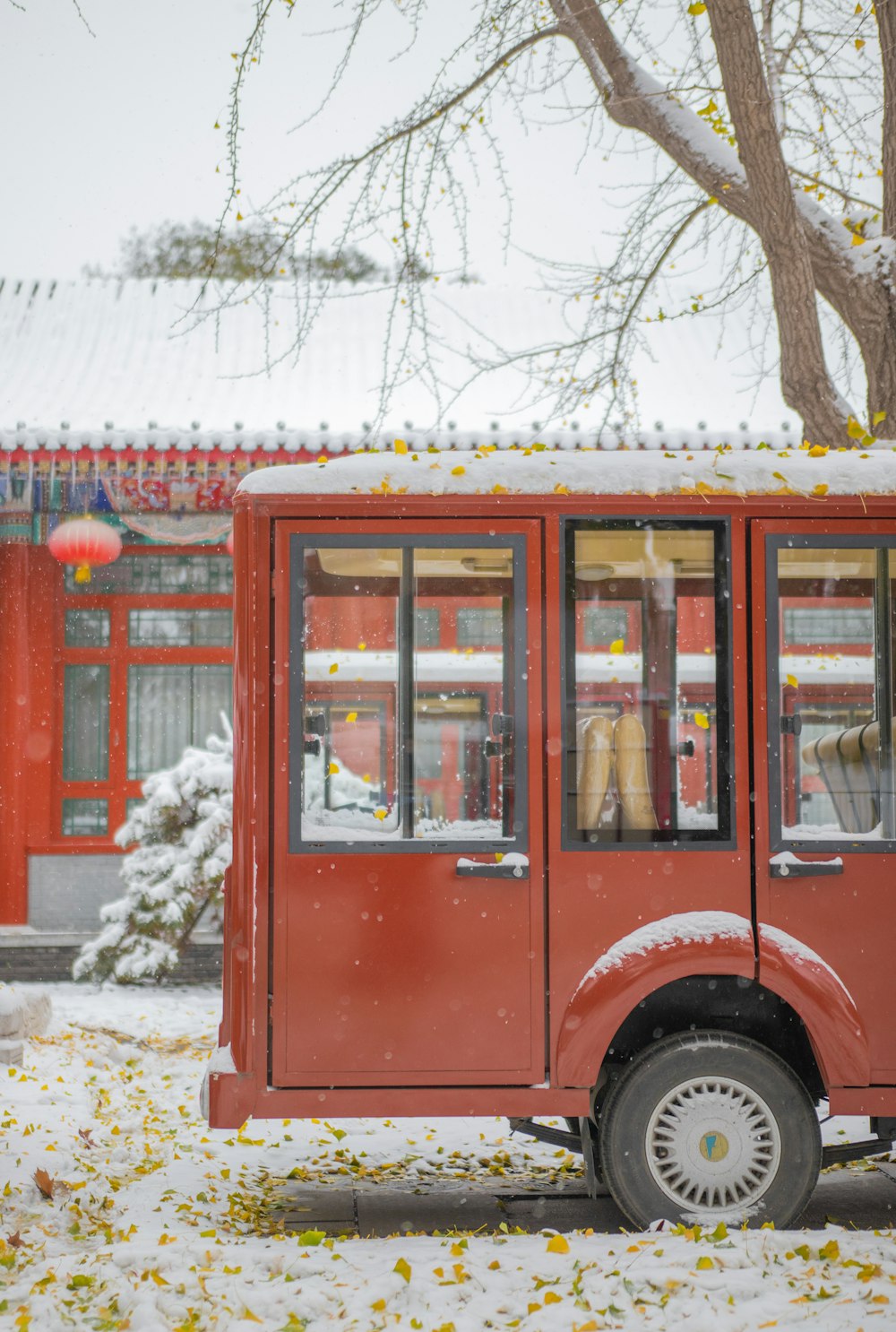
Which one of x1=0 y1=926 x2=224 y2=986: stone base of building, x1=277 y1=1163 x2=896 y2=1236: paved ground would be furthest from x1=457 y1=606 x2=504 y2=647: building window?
x1=0 y1=926 x2=224 y2=986: stone base of building

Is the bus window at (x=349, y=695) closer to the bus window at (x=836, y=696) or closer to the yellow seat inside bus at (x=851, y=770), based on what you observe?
the bus window at (x=836, y=696)

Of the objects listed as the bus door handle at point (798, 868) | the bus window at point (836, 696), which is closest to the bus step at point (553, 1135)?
the bus door handle at point (798, 868)

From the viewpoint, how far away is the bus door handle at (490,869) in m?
4.07

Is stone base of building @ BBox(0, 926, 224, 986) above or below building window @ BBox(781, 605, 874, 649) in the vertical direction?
below

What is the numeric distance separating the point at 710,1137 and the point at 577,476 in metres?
2.28

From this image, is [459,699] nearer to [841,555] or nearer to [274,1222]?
[841,555]

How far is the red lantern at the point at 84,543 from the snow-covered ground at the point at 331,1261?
5297 millimetres

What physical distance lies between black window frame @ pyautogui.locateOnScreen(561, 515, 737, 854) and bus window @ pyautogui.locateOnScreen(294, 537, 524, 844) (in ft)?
0.56

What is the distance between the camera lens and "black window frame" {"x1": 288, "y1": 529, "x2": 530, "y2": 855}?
13.4 ft

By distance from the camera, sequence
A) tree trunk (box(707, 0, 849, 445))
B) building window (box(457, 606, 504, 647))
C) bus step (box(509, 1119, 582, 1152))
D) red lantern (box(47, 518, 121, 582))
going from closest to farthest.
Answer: building window (box(457, 606, 504, 647)), bus step (box(509, 1119, 582, 1152)), tree trunk (box(707, 0, 849, 445)), red lantern (box(47, 518, 121, 582))

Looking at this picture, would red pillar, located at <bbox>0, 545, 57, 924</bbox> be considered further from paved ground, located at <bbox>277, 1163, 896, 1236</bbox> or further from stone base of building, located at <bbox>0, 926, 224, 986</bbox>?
paved ground, located at <bbox>277, 1163, 896, 1236</bbox>

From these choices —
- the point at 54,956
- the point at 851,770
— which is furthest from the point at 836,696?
the point at 54,956

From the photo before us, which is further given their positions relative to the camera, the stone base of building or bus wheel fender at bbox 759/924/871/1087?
the stone base of building

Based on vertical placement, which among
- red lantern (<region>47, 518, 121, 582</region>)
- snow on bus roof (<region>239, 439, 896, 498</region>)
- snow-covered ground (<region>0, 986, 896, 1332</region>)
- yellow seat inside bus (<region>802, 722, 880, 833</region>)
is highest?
red lantern (<region>47, 518, 121, 582</region>)
